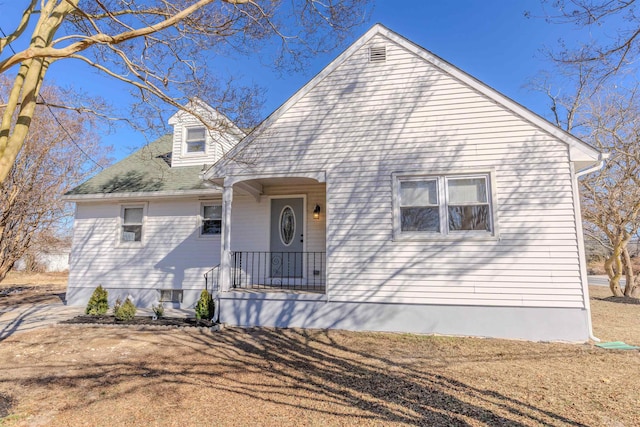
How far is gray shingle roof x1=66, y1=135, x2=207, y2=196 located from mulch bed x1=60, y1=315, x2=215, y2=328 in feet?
12.0

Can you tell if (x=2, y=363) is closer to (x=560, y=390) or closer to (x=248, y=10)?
(x=248, y=10)

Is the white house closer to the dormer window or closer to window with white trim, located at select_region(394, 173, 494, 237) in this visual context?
window with white trim, located at select_region(394, 173, 494, 237)

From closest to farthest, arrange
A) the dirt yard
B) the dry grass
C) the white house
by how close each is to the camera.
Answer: the dirt yard → the white house → the dry grass

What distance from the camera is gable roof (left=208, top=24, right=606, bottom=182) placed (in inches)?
259

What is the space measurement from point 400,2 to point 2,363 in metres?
10.8

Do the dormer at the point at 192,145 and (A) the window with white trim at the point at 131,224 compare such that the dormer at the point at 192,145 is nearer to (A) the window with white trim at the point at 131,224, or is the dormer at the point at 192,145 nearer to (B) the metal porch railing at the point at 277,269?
(A) the window with white trim at the point at 131,224

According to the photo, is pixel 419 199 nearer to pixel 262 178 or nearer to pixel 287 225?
pixel 262 178

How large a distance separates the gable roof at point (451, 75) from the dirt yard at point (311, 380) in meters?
3.53

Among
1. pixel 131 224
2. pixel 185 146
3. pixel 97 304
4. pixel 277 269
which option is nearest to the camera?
pixel 97 304

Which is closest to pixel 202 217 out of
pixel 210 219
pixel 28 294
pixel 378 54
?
pixel 210 219

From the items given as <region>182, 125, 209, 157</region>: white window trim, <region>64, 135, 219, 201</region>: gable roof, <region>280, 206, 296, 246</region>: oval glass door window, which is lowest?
<region>280, 206, 296, 246</region>: oval glass door window

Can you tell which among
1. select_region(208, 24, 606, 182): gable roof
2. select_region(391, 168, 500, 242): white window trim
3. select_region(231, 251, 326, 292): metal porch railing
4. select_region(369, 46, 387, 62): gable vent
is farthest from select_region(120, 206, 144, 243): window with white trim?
select_region(369, 46, 387, 62): gable vent

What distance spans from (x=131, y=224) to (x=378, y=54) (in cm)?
843

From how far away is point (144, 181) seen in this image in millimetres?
10617
